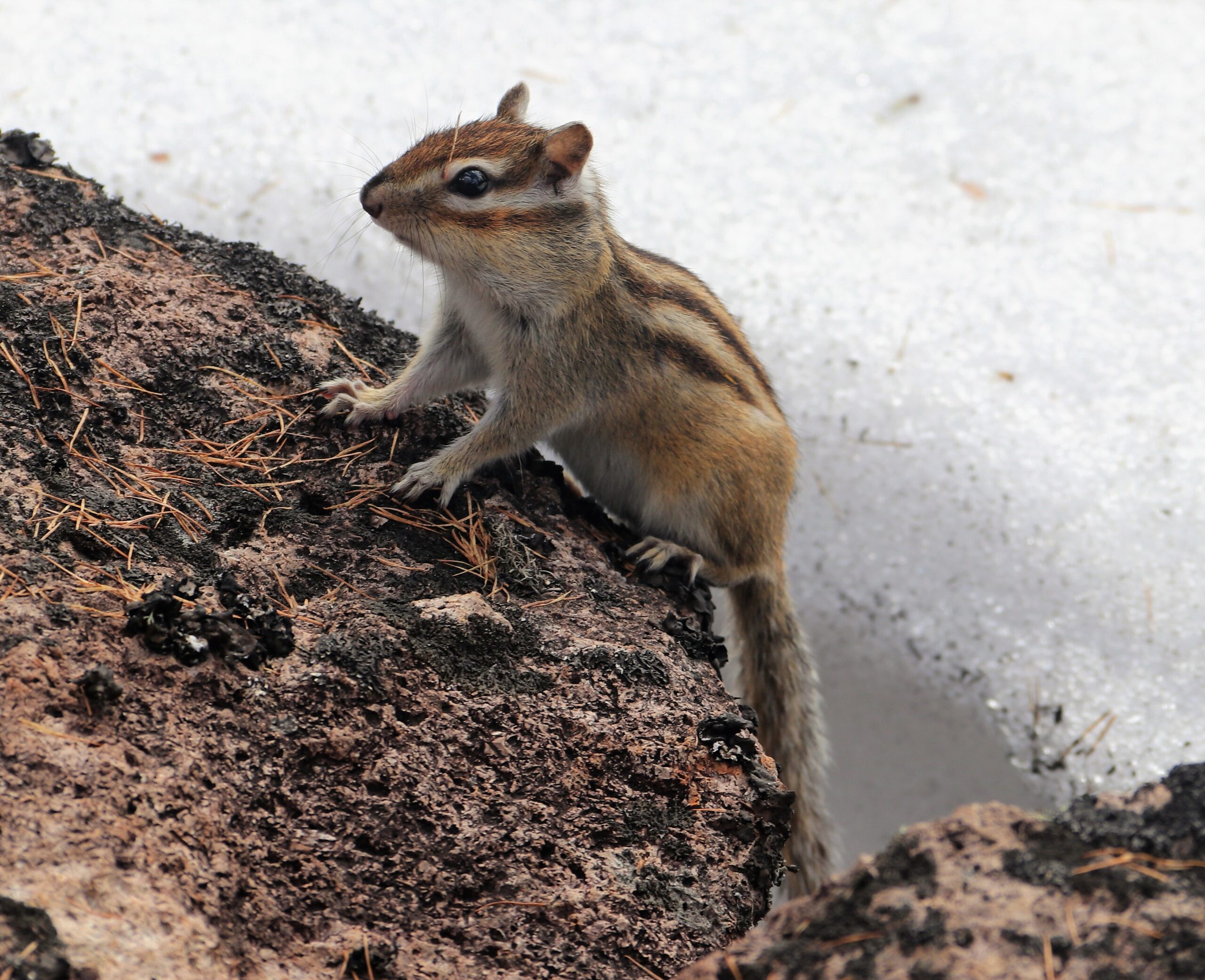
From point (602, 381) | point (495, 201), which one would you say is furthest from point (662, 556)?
point (495, 201)

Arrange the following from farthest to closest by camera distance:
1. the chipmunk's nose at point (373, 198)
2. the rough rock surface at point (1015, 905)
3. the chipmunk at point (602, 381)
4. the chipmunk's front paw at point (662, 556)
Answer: the chipmunk's front paw at point (662, 556) < the chipmunk at point (602, 381) < the chipmunk's nose at point (373, 198) < the rough rock surface at point (1015, 905)

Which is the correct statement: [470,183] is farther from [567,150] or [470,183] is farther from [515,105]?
[515,105]

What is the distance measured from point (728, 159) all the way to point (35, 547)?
4173 mm

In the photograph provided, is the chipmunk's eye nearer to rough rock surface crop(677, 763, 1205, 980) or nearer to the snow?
the snow

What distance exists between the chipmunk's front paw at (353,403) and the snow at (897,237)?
160cm

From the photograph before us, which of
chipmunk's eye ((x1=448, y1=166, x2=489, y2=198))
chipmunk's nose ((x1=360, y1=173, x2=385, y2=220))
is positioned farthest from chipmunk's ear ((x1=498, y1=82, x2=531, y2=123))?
chipmunk's nose ((x1=360, y1=173, x2=385, y2=220))

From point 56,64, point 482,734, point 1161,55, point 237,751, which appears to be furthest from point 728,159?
point 237,751

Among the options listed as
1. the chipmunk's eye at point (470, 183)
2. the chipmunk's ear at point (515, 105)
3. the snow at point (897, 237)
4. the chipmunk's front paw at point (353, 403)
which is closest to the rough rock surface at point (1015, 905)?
the chipmunk's front paw at point (353, 403)

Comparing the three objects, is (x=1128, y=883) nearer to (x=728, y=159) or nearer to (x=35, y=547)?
(x=35, y=547)

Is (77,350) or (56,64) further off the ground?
(56,64)

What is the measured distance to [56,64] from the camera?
5.07 metres

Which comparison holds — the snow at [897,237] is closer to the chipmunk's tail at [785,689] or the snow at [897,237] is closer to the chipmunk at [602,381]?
the chipmunk's tail at [785,689]

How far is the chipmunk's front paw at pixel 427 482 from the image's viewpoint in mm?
2992

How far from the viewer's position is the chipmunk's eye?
2893 millimetres
